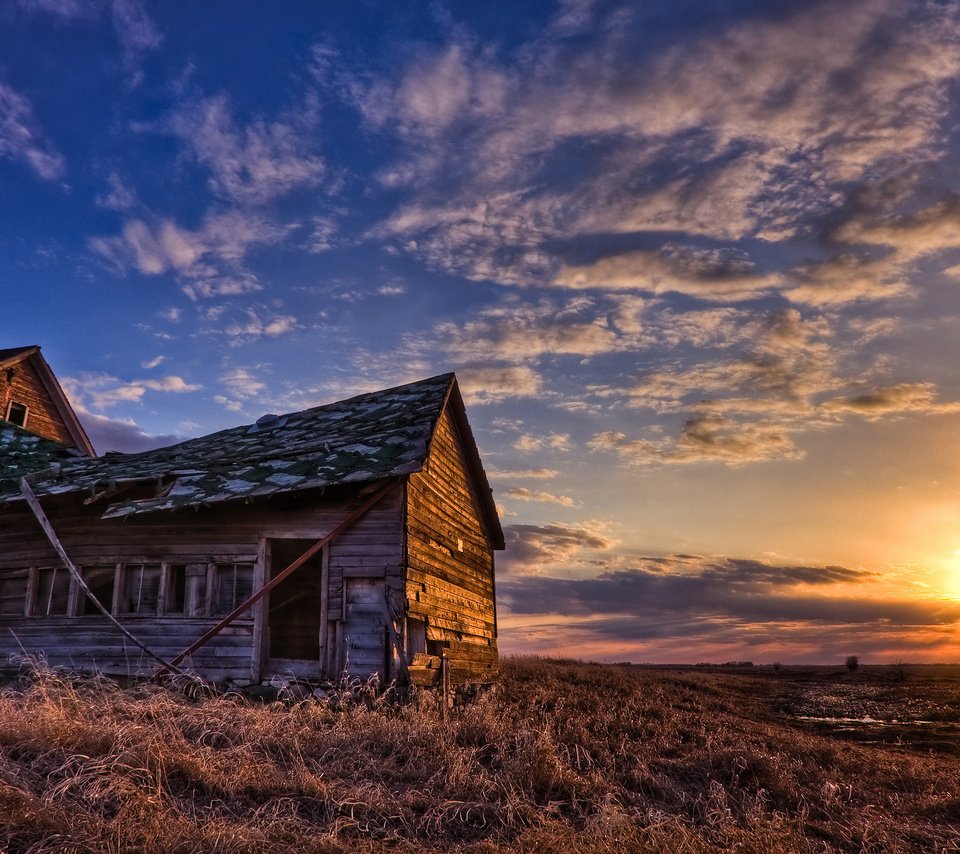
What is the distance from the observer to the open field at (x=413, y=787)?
17.2 feet

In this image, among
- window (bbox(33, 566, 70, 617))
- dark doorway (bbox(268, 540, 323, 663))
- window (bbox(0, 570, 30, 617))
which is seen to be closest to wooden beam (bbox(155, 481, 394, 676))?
window (bbox(33, 566, 70, 617))

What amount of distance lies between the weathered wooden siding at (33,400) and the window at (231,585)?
16645 mm

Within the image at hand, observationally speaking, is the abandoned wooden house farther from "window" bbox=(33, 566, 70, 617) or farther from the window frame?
the window frame

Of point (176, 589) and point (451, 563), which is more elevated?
point (451, 563)

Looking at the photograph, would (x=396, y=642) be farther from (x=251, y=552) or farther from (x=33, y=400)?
(x=33, y=400)

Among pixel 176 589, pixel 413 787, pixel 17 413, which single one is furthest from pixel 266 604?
pixel 17 413

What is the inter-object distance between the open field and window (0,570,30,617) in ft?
18.0

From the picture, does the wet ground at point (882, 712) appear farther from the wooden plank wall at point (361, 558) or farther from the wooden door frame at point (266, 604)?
the wooden door frame at point (266, 604)

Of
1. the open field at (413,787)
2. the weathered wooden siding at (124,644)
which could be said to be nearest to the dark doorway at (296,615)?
the weathered wooden siding at (124,644)

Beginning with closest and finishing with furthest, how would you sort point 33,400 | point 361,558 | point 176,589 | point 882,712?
1. point 361,558
2. point 176,589
3. point 882,712
4. point 33,400

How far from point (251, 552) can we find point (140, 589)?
8.27ft

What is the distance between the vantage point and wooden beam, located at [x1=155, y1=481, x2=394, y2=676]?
12.4m

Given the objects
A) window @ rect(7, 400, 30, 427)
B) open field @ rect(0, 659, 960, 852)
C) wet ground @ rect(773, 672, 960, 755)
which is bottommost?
wet ground @ rect(773, 672, 960, 755)

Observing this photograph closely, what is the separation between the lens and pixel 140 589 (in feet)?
47.0
